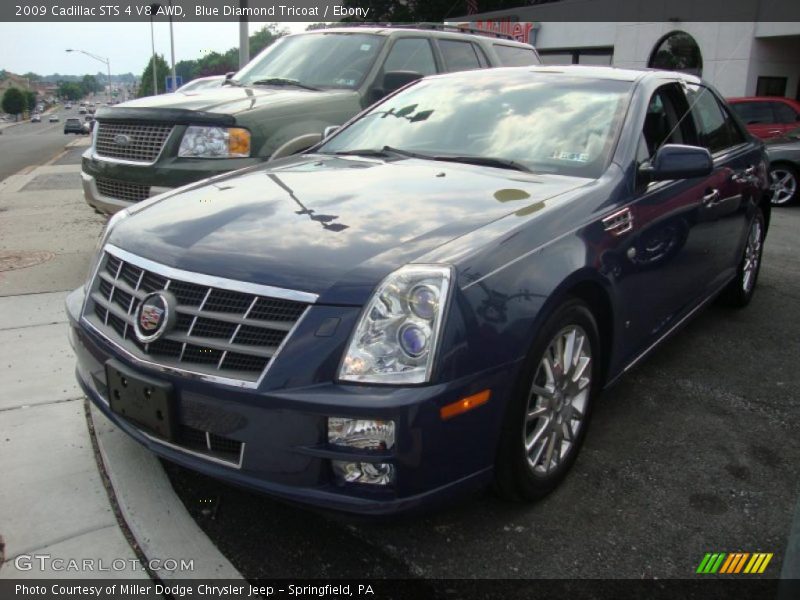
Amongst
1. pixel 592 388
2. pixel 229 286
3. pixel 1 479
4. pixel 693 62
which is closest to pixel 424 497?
pixel 229 286

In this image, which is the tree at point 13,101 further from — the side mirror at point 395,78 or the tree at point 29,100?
the side mirror at point 395,78

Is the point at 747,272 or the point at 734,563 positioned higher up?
the point at 747,272

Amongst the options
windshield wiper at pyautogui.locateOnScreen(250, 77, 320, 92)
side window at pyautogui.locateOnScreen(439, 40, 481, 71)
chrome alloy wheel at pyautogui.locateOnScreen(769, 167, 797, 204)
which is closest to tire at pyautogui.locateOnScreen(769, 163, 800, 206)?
chrome alloy wheel at pyautogui.locateOnScreen(769, 167, 797, 204)

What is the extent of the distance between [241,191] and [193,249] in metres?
0.66

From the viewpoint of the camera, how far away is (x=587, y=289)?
2846mm

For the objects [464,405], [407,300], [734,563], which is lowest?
[734,563]

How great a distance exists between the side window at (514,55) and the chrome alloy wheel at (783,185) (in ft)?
15.6

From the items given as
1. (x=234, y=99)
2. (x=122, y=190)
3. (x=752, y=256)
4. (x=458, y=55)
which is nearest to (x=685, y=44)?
(x=458, y=55)

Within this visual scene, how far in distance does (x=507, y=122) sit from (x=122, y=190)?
Result: 3.32m

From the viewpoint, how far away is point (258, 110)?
5.42 meters

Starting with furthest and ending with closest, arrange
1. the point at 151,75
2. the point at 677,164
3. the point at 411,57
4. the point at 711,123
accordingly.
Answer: the point at 151,75, the point at 411,57, the point at 711,123, the point at 677,164

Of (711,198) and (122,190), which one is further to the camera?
(122,190)

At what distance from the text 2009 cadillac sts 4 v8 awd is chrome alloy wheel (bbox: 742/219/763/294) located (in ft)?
5.55

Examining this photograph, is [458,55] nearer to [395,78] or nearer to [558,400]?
[395,78]
